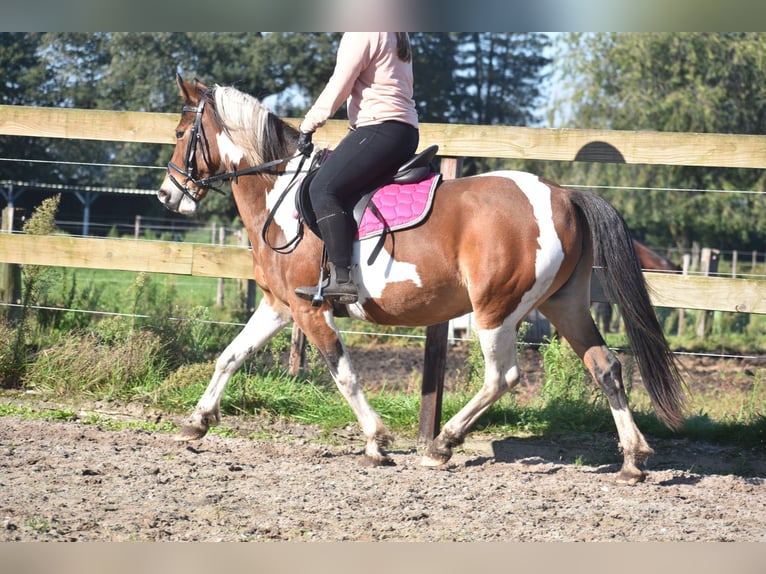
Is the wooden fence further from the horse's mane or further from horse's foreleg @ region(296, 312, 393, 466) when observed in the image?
the horse's mane

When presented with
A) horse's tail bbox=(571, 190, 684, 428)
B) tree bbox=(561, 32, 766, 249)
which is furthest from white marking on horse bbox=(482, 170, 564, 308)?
tree bbox=(561, 32, 766, 249)

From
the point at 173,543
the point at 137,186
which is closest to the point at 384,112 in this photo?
the point at 173,543

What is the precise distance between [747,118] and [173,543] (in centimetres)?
2628

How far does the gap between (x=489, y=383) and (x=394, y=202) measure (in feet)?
4.25

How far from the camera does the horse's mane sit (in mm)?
5383

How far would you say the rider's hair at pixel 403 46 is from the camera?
4936mm

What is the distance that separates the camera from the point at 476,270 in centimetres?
489

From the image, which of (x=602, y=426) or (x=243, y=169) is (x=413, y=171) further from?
(x=602, y=426)

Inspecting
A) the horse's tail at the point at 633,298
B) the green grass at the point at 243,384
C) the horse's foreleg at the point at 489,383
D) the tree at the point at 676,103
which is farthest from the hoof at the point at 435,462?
the tree at the point at 676,103

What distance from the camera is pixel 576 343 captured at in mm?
5238

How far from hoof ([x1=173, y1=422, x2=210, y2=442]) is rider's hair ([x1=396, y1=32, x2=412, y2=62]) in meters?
2.79

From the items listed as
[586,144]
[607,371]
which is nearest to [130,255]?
[586,144]

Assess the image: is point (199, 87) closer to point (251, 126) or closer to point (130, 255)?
point (251, 126)

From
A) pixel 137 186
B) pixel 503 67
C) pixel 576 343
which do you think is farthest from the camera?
pixel 503 67
